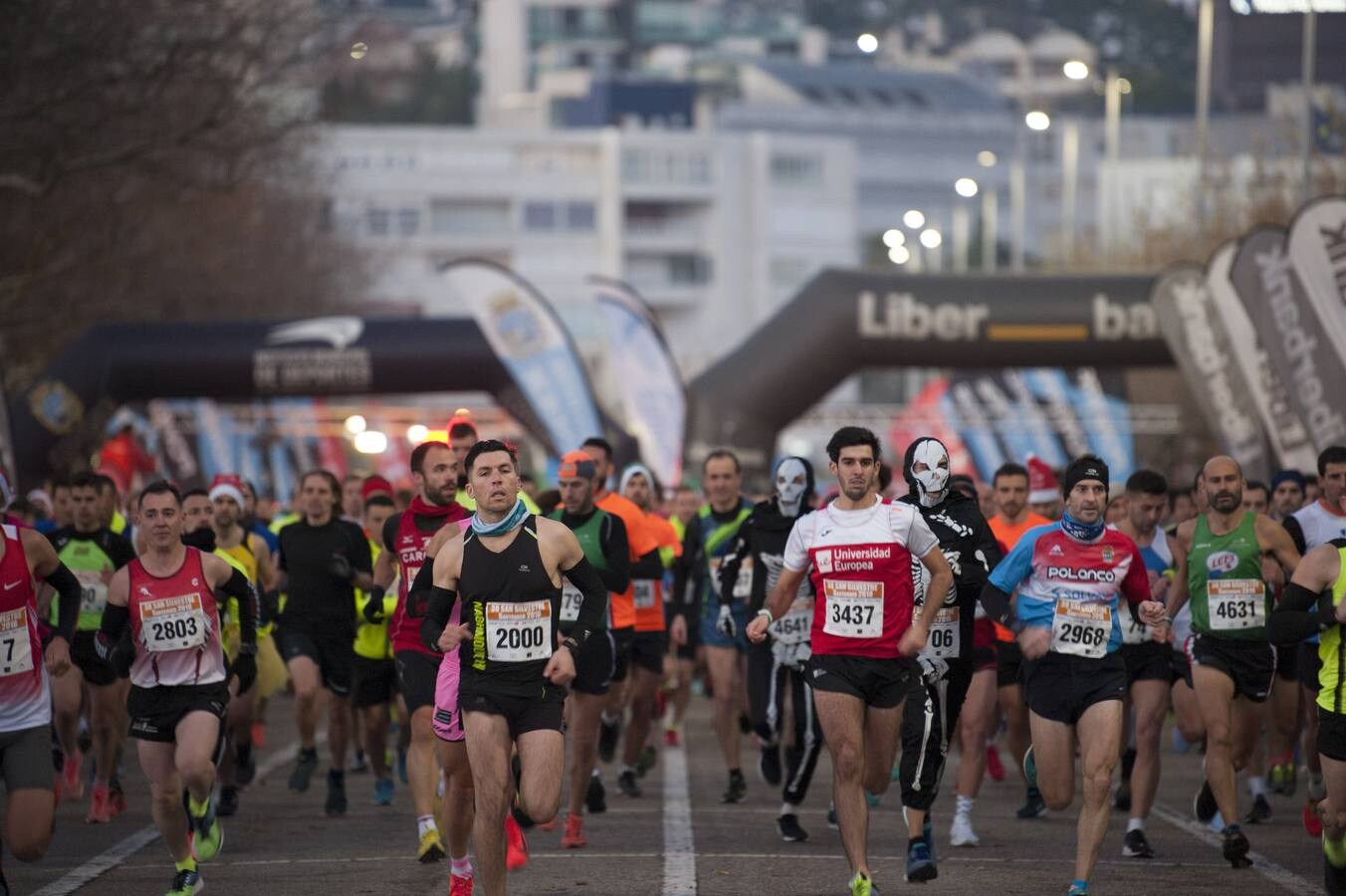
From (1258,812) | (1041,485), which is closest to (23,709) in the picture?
(1041,485)

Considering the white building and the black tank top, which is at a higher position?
the white building

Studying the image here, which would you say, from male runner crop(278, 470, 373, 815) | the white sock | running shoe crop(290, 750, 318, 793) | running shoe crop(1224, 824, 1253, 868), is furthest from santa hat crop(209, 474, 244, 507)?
running shoe crop(1224, 824, 1253, 868)

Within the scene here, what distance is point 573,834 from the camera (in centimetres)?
1354

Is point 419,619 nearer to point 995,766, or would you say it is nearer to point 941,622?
point 941,622

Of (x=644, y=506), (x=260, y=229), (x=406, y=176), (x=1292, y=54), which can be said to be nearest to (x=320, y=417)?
(x=260, y=229)

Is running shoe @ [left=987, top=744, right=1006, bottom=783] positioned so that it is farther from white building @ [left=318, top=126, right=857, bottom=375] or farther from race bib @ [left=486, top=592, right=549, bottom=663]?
white building @ [left=318, top=126, right=857, bottom=375]

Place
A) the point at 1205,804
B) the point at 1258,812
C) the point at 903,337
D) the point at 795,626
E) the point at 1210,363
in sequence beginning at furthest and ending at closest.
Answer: the point at 903,337
the point at 1210,363
the point at 1258,812
the point at 795,626
the point at 1205,804

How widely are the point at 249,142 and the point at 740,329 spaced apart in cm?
7576

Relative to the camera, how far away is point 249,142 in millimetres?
32375

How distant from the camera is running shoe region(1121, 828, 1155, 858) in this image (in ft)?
42.7

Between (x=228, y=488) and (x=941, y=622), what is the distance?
19.4 ft

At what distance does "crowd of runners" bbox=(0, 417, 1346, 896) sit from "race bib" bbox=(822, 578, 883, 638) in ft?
0.04

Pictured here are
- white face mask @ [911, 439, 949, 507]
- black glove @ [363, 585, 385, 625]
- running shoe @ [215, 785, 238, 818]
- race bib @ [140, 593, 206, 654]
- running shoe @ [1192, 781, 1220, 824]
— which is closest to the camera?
race bib @ [140, 593, 206, 654]

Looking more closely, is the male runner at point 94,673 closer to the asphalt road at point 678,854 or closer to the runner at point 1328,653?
the asphalt road at point 678,854
